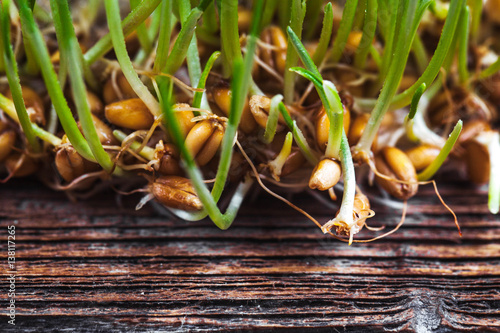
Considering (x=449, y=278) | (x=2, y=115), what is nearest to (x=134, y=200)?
(x=2, y=115)

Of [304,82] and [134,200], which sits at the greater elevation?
[304,82]

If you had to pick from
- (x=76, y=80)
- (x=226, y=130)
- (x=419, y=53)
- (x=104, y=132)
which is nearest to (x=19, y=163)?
(x=104, y=132)

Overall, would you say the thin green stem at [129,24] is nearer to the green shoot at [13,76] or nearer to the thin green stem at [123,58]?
the thin green stem at [123,58]

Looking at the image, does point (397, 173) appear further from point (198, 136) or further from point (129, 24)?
point (129, 24)

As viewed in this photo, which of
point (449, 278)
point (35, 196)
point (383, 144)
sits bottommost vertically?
point (35, 196)

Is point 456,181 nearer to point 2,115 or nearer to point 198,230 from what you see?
point 198,230
